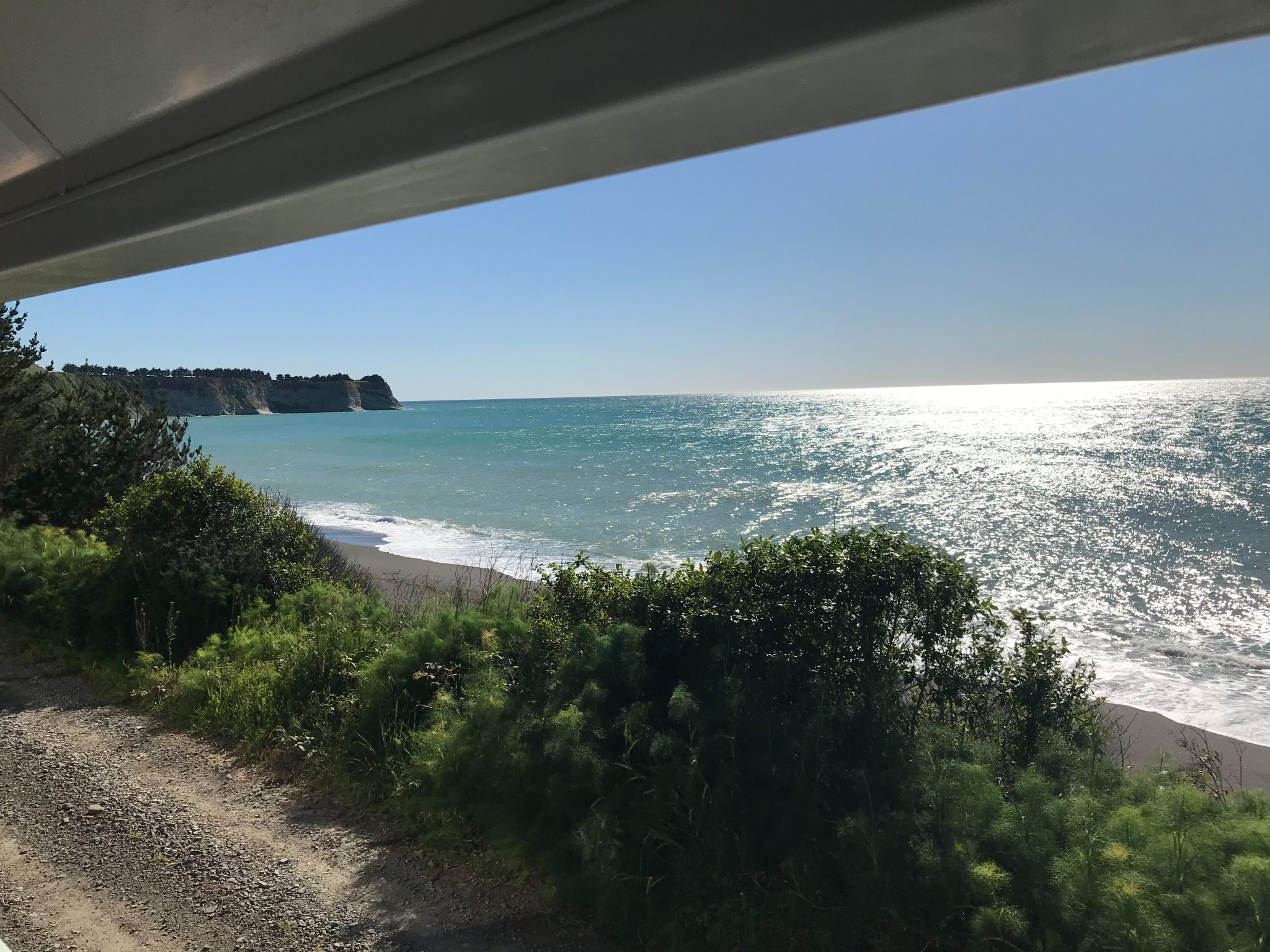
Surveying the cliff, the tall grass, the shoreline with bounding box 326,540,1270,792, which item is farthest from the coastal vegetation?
the cliff

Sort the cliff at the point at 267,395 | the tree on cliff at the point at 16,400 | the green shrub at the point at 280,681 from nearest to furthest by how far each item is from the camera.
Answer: the green shrub at the point at 280,681, the tree on cliff at the point at 16,400, the cliff at the point at 267,395

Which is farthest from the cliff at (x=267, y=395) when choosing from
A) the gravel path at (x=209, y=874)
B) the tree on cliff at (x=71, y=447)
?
the gravel path at (x=209, y=874)

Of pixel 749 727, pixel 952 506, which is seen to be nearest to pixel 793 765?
pixel 749 727

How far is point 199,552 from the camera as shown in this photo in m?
6.34

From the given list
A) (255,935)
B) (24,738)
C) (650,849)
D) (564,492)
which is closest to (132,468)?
(24,738)

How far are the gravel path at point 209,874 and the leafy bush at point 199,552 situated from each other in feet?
5.20

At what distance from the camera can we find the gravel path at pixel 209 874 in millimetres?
2818

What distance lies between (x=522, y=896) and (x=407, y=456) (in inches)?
1758

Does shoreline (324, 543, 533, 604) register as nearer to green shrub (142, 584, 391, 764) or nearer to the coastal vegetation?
green shrub (142, 584, 391, 764)

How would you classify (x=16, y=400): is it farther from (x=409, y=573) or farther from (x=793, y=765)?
(x=793, y=765)

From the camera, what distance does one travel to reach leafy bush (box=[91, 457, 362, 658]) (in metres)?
5.86

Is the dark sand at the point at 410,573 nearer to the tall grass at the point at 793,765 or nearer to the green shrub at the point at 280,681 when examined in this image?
the green shrub at the point at 280,681

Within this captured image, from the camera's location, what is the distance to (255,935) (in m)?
2.81

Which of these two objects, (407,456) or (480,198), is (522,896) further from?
(407,456)
